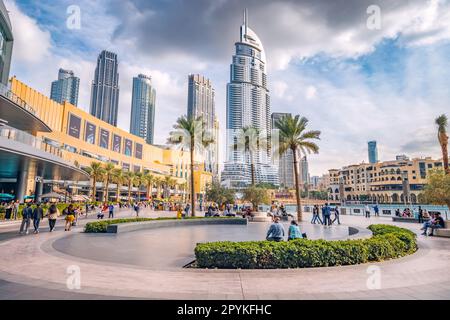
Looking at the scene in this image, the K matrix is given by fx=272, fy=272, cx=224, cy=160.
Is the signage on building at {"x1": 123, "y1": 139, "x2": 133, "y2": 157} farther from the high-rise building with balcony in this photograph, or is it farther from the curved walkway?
the curved walkway

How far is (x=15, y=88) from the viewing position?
53.2m

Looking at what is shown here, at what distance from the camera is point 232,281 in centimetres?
637

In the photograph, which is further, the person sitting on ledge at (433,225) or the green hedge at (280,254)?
the person sitting on ledge at (433,225)

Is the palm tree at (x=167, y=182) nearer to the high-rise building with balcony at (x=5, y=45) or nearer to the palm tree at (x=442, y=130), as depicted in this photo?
the high-rise building with balcony at (x=5, y=45)

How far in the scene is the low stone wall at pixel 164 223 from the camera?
16.1 metres

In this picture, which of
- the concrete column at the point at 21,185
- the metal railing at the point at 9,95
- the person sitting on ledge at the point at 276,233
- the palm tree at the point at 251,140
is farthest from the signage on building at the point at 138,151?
the person sitting on ledge at the point at 276,233

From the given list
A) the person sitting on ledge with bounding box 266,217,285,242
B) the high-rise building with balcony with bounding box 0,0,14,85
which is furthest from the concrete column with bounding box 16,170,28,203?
the person sitting on ledge with bounding box 266,217,285,242

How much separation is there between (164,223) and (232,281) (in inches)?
587

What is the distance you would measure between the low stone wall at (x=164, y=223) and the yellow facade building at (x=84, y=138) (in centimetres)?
1632

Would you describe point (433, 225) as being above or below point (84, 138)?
below

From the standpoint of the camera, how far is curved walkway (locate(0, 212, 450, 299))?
5.48m

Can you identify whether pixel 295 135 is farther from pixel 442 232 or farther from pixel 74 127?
pixel 74 127

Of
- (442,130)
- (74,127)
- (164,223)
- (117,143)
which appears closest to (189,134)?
(164,223)

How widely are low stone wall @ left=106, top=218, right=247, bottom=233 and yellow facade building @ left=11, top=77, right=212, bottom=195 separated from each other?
1632 centimetres
